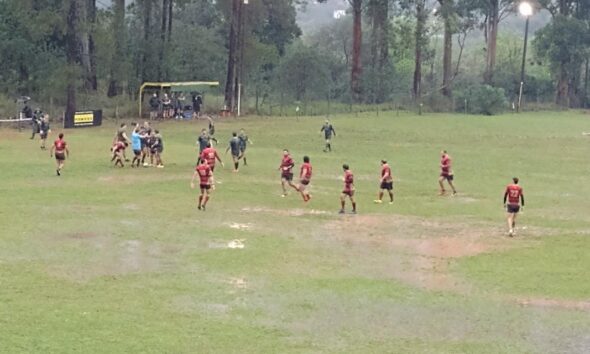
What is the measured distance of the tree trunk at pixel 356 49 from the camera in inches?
3209

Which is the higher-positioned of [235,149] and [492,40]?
[492,40]

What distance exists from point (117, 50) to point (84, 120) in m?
16.0

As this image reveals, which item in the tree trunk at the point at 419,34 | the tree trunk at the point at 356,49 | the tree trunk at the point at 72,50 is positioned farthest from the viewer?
the tree trunk at the point at 419,34

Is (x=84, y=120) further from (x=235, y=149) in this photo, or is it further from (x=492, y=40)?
(x=492, y=40)

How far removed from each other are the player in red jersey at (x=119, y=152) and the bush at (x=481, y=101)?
46.7 m

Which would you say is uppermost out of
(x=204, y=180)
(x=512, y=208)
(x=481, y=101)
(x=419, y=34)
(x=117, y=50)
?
(x=419, y=34)

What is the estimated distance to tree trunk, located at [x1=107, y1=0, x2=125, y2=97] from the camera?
71.9 meters

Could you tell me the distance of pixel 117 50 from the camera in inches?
2842

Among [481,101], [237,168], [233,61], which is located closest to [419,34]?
[481,101]

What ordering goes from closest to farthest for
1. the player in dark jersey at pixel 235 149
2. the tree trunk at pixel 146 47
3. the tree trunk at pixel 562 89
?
the player in dark jersey at pixel 235 149 < the tree trunk at pixel 146 47 < the tree trunk at pixel 562 89

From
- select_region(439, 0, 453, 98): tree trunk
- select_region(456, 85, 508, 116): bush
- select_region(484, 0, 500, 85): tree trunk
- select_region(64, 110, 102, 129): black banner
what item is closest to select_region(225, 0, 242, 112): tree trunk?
select_region(64, 110, 102, 129): black banner

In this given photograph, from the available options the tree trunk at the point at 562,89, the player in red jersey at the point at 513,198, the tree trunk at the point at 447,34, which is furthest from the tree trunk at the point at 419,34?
the player in red jersey at the point at 513,198

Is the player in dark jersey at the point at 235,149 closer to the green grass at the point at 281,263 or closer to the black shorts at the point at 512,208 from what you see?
the green grass at the point at 281,263

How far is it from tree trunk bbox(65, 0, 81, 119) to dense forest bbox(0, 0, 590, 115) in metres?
0.09
